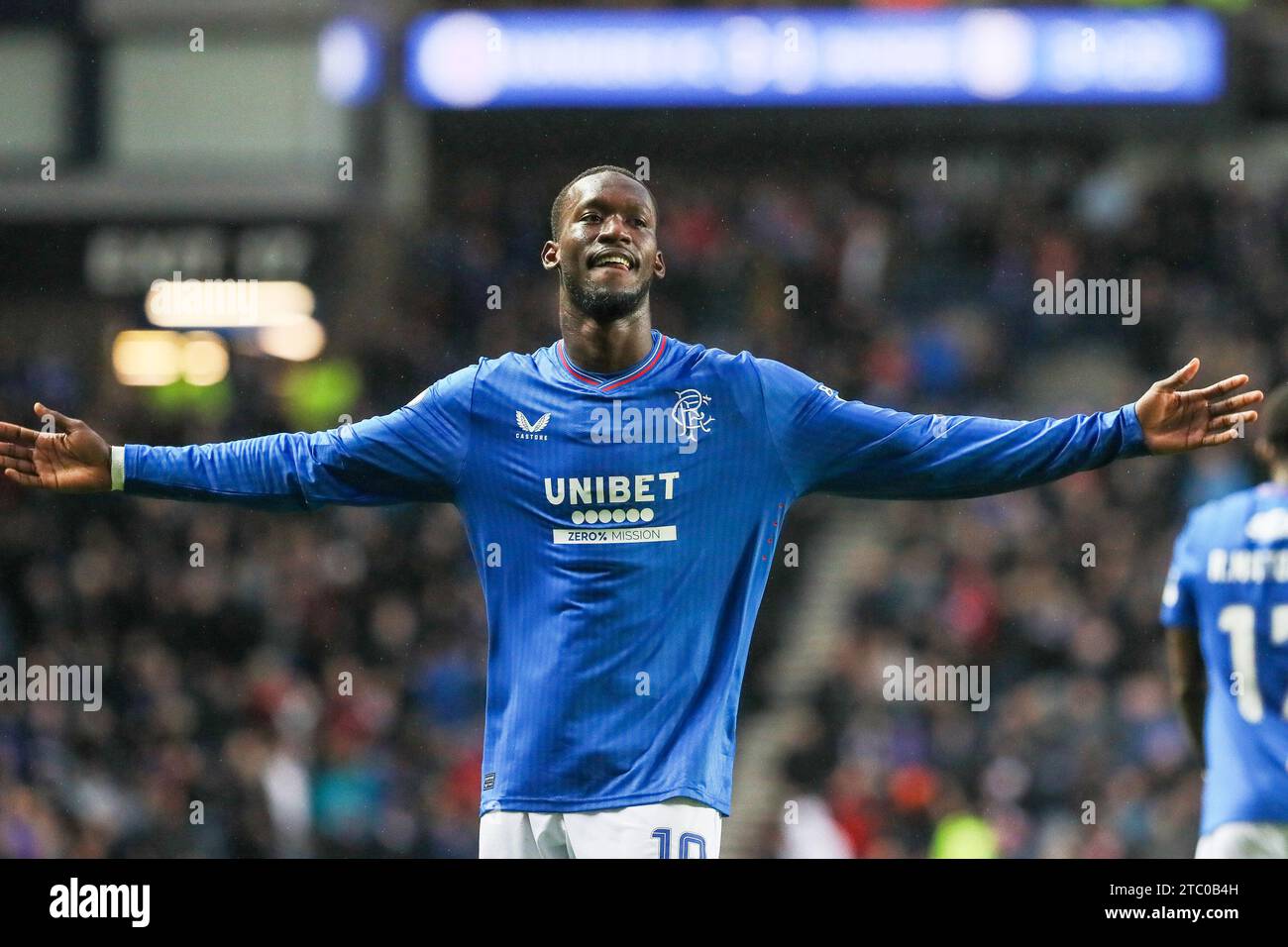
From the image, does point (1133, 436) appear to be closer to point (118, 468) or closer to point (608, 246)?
point (608, 246)

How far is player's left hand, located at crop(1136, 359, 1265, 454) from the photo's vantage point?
15.6 ft

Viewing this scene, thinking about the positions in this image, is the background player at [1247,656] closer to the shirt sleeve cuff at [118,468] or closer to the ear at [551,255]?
the ear at [551,255]

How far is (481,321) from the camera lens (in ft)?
57.1

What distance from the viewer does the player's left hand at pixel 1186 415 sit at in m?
4.75

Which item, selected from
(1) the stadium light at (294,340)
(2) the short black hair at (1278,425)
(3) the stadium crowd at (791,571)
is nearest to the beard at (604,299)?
(2) the short black hair at (1278,425)

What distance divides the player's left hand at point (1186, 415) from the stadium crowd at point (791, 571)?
7343 millimetres

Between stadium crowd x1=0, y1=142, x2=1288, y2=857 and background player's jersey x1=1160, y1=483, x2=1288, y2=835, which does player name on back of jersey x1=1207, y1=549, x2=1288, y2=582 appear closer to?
background player's jersey x1=1160, y1=483, x2=1288, y2=835

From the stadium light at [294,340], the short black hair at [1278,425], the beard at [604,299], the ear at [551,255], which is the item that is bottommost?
the short black hair at [1278,425]

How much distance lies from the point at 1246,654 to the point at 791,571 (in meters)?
10.2

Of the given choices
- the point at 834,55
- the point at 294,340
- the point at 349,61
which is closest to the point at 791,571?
the point at 294,340

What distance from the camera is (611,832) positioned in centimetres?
458

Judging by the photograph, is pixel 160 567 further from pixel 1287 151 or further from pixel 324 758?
pixel 1287 151
